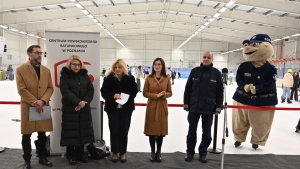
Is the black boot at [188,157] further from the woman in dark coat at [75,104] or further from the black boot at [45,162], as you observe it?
the black boot at [45,162]

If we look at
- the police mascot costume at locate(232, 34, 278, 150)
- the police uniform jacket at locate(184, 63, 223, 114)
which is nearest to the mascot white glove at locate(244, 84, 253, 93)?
the police mascot costume at locate(232, 34, 278, 150)

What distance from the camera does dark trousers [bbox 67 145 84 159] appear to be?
3.07 m

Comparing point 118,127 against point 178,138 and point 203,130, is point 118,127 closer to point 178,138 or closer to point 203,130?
point 203,130

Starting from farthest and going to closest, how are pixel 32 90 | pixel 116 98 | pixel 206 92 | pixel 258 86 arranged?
pixel 258 86 < pixel 206 92 < pixel 116 98 < pixel 32 90

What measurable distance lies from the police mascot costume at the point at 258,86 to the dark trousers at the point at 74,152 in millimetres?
2572

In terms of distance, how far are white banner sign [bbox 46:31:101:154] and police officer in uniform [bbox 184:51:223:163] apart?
1.38 m

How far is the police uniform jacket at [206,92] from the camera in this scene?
3027 millimetres

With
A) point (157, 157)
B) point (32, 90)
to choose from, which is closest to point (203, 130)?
point (157, 157)

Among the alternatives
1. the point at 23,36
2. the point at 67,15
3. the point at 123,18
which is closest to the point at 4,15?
the point at 67,15

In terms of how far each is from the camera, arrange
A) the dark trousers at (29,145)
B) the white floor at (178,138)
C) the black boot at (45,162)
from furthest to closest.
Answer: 1. the white floor at (178,138)
2. the black boot at (45,162)
3. the dark trousers at (29,145)

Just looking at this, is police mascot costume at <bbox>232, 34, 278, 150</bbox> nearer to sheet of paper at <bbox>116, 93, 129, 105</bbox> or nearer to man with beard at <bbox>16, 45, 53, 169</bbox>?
sheet of paper at <bbox>116, 93, 129, 105</bbox>

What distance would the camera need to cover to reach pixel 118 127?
3.06 m

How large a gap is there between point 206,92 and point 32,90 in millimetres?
2217

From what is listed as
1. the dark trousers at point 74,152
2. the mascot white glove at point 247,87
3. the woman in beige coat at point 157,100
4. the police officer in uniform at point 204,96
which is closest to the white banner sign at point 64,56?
the dark trousers at point 74,152
